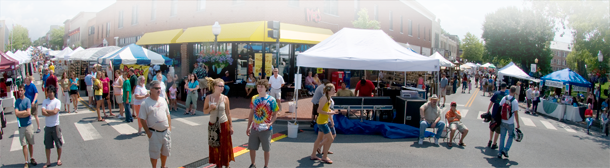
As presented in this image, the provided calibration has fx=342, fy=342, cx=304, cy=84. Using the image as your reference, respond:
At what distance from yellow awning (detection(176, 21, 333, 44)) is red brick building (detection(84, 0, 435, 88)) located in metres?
0.05

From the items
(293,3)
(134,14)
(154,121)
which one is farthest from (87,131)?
(134,14)

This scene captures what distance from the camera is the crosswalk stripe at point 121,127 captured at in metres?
8.60

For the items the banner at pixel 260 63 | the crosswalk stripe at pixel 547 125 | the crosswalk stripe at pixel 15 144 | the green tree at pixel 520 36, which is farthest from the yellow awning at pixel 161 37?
the green tree at pixel 520 36

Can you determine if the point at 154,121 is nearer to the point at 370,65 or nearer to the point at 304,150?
the point at 304,150

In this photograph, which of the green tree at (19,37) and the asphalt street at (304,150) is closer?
the asphalt street at (304,150)

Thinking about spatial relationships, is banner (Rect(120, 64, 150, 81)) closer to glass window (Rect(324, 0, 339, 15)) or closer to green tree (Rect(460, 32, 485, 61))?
glass window (Rect(324, 0, 339, 15))

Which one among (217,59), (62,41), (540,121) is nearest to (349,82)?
(217,59)

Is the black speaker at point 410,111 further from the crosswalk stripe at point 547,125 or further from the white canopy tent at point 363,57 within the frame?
the crosswalk stripe at point 547,125

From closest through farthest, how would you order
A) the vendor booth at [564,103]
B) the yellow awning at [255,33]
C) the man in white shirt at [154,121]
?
the man in white shirt at [154,121] → the vendor booth at [564,103] → the yellow awning at [255,33]

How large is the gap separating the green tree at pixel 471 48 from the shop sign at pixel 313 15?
64658 mm

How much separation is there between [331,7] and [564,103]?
1220 centimetres

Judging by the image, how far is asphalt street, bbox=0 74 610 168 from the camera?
6250mm

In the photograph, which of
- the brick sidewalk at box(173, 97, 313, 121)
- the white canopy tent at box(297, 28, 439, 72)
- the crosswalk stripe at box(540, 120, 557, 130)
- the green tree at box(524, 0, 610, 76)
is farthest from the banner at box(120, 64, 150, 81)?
the green tree at box(524, 0, 610, 76)

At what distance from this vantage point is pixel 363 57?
929 centimetres
